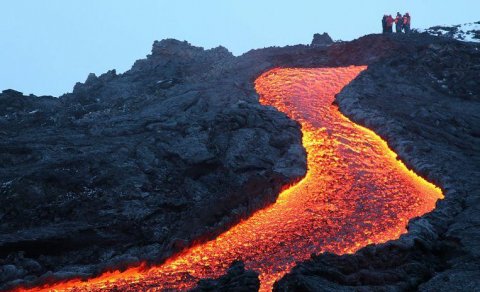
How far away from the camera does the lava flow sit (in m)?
13.1

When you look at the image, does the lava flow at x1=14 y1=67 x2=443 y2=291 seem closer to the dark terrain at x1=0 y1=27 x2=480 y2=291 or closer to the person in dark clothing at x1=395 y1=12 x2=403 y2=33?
the dark terrain at x1=0 y1=27 x2=480 y2=291

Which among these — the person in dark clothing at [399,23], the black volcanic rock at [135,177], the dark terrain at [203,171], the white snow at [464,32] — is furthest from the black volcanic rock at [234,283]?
the person in dark clothing at [399,23]

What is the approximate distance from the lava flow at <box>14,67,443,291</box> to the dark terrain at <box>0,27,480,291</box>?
0.44m

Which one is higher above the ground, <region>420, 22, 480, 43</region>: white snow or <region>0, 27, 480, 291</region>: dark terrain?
<region>420, 22, 480, 43</region>: white snow

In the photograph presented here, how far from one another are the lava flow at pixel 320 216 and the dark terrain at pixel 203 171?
44cm

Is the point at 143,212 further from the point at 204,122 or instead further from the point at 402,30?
the point at 402,30

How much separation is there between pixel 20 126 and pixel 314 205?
1425 cm

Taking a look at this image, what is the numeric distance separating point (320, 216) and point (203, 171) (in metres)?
4.34

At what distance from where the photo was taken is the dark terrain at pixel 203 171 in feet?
38.9

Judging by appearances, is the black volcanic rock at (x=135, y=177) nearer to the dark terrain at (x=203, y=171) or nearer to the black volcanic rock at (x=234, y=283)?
the dark terrain at (x=203, y=171)

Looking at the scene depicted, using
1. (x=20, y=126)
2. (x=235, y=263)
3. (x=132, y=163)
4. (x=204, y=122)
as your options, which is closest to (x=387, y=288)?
(x=235, y=263)

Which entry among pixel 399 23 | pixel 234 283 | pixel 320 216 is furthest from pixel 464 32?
pixel 234 283

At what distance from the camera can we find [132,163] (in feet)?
56.7

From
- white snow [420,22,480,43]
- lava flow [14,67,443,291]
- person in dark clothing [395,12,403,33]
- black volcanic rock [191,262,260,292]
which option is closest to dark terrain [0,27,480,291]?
black volcanic rock [191,262,260,292]
